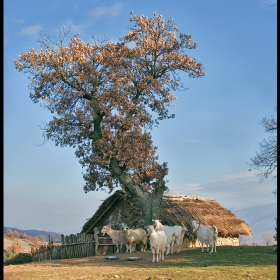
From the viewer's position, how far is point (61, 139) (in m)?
27.0

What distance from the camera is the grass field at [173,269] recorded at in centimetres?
1458

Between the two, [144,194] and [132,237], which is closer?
[132,237]

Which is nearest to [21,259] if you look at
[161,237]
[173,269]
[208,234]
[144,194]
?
[144,194]

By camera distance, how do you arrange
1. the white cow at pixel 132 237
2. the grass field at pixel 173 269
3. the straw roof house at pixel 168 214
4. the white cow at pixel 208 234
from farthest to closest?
the straw roof house at pixel 168 214 < the white cow at pixel 132 237 < the white cow at pixel 208 234 < the grass field at pixel 173 269

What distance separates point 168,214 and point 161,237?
1070 centimetres

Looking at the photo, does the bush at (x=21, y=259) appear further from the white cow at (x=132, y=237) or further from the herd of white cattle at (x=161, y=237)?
the white cow at (x=132, y=237)

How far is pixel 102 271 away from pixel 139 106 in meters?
12.6

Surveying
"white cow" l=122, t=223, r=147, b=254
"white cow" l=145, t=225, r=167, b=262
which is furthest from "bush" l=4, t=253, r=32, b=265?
"white cow" l=145, t=225, r=167, b=262

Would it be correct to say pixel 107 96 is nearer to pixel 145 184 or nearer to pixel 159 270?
pixel 145 184

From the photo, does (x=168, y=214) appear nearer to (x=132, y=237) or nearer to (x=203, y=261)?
(x=132, y=237)

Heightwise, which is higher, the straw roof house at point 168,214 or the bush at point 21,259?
the straw roof house at point 168,214

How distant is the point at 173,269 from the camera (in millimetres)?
15883

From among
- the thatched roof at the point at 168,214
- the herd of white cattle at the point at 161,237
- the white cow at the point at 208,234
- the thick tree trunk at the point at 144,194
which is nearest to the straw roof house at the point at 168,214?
the thatched roof at the point at 168,214

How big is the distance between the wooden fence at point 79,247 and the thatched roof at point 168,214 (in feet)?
8.84
